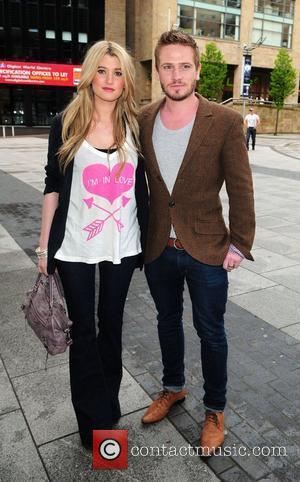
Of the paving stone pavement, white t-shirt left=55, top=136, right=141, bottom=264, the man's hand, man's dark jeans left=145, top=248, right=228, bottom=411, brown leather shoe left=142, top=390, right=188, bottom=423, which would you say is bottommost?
the paving stone pavement

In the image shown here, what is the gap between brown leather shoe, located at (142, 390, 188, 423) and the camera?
9.09ft

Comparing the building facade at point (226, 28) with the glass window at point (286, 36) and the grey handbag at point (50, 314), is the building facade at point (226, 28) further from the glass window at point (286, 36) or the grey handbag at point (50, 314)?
the grey handbag at point (50, 314)

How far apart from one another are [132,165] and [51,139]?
45cm

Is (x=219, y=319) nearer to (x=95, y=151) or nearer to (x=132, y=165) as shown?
(x=132, y=165)

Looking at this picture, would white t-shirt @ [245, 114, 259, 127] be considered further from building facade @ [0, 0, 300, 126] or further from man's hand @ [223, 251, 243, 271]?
building facade @ [0, 0, 300, 126]

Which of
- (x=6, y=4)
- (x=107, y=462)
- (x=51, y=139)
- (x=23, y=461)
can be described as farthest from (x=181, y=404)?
(x=6, y=4)

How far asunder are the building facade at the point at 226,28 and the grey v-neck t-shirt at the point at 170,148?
39864 millimetres

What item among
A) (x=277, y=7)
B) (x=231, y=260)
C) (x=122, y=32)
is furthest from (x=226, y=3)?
(x=231, y=260)

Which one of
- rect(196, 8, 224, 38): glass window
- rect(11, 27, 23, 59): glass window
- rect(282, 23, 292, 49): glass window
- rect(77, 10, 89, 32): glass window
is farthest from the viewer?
rect(282, 23, 292, 49): glass window

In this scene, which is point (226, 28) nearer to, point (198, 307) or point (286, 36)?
point (286, 36)

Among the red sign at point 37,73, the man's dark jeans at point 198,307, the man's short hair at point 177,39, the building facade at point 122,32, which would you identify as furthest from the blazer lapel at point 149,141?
the red sign at point 37,73

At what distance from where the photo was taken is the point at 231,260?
243 centimetres

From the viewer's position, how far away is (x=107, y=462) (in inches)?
95.4

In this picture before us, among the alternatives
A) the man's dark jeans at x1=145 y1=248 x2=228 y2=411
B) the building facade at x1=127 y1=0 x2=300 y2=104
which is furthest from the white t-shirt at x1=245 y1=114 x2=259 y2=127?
the building facade at x1=127 y1=0 x2=300 y2=104
